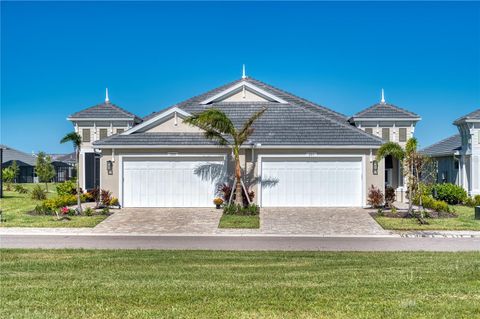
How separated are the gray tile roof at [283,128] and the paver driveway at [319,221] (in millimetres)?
3158

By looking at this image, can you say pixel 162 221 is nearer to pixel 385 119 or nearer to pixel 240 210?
pixel 240 210

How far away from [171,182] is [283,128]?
584 cm

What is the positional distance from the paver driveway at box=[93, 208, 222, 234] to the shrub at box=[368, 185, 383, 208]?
260 inches

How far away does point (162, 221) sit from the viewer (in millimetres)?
19672

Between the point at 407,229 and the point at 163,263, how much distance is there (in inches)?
390

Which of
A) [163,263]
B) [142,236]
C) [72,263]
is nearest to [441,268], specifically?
[163,263]

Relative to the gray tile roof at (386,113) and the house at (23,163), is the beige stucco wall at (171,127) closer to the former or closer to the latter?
the gray tile roof at (386,113)

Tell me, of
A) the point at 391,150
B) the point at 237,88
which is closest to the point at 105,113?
the point at 237,88

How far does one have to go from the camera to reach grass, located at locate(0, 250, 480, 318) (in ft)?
20.6

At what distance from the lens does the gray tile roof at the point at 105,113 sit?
28891 millimetres

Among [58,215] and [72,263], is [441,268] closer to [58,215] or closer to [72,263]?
[72,263]

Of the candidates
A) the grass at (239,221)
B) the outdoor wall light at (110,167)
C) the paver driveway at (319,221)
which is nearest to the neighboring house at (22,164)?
the outdoor wall light at (110,167)

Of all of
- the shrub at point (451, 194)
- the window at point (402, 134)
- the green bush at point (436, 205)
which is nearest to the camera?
the green bush at point (436, 205)

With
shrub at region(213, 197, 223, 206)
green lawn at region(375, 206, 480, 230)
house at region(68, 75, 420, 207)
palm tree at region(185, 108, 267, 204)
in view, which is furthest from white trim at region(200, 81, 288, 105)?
green lawn at region(375, 206, 480, 230)
